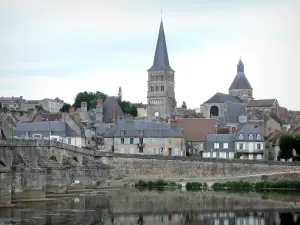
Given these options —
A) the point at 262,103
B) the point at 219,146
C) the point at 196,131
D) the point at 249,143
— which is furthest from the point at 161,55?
the point at 249,143

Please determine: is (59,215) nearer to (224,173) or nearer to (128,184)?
(128,184)

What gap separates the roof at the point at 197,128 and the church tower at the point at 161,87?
140 feet

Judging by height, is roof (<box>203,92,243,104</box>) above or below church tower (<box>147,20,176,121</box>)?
below

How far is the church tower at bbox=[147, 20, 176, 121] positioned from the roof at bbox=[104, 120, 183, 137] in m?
48.6

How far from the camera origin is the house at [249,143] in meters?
89.2

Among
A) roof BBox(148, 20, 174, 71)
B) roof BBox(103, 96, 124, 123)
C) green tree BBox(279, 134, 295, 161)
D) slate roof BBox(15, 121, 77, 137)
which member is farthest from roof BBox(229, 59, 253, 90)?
slate roof BBox(15, 121, 77, 137)

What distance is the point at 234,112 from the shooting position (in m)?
112

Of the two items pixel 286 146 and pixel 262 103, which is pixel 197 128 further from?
pixel 262 103

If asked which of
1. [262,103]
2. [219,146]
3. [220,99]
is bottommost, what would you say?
[219,146]

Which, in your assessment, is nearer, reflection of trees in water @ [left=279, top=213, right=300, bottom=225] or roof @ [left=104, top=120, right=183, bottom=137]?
reflection of trees in water @ [left=279, top=213, right=300, bottom=225]

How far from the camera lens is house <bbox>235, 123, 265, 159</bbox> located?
89.2 meters

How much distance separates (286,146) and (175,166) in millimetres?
14306

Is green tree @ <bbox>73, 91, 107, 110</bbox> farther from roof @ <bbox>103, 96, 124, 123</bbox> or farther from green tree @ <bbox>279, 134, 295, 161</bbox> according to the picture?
green tree @ <bbox>279, 134, 295, 161</bbox>

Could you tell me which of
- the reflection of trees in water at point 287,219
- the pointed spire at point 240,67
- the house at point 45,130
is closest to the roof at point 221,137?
the house at point 45,130
